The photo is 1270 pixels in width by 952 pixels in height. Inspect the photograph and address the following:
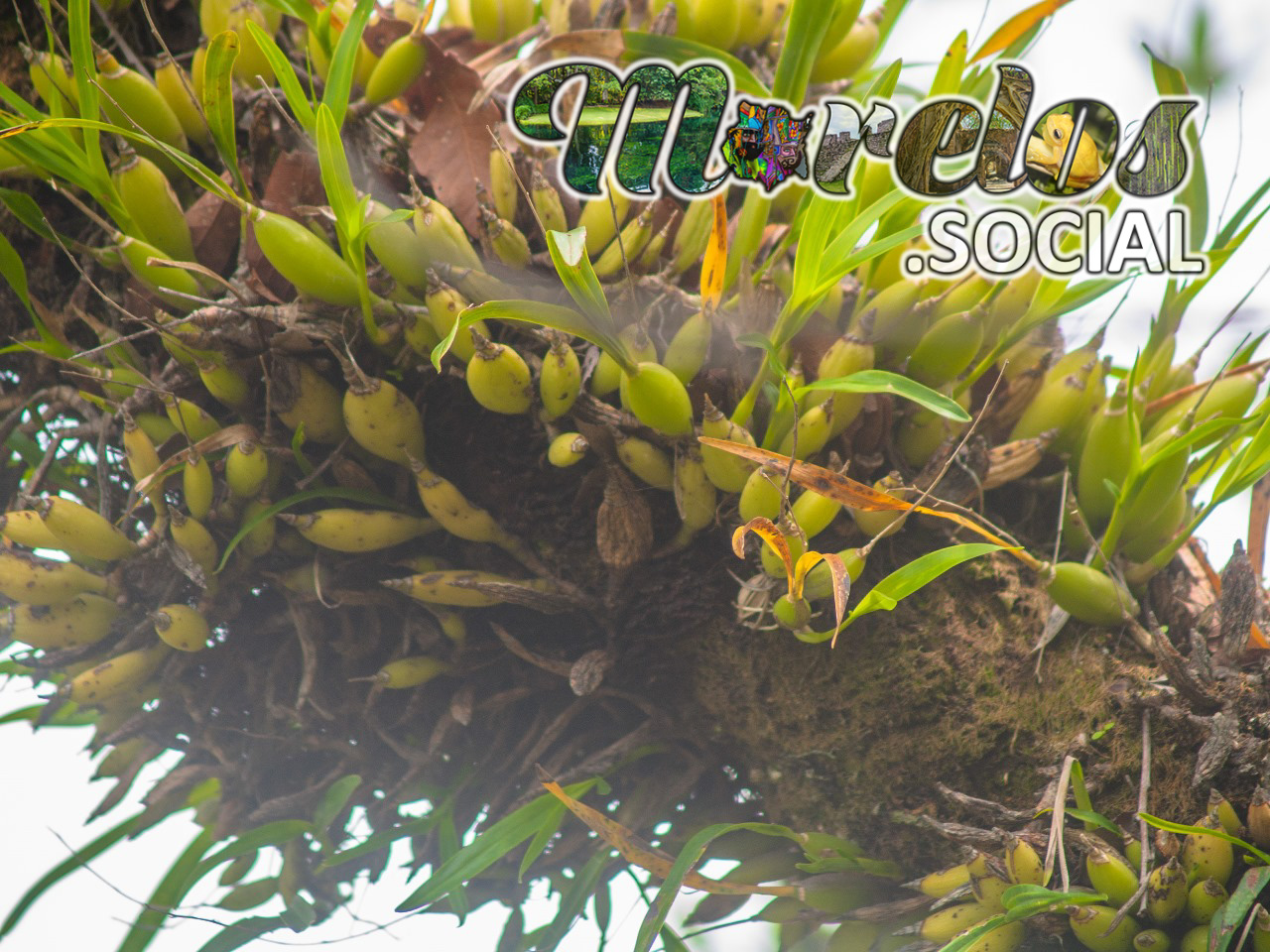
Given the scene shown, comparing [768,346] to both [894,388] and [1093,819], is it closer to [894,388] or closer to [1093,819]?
[894,388]

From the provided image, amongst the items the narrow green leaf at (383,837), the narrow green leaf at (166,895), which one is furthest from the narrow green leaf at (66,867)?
the narrow green leaf at (383,837)

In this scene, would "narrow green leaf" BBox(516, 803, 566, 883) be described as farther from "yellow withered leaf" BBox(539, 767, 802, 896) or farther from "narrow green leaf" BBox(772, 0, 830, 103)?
"narrow green leaf" BBox(772, 0, 830, 103)

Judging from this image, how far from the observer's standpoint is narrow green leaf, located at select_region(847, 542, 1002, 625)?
45cm

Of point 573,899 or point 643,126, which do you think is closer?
point 643,126

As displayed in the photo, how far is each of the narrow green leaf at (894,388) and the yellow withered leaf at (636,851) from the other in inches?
11.6

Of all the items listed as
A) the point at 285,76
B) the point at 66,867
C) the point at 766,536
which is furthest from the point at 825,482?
the point at 66,867

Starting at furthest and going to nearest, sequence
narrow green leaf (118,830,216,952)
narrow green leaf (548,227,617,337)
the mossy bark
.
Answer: narrow green leaf (118,830,216,952)
the mossy bark
narrow green leaf (548,227,617,337)

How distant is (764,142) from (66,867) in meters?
0.72

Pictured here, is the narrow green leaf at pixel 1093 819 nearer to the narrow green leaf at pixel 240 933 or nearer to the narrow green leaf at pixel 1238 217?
the narrow green leaf at pixel 1238 217

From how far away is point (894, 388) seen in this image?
0.44 metres

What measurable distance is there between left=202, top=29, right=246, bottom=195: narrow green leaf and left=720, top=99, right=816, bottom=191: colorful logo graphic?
11.8 inches

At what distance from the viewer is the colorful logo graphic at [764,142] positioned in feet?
1.75

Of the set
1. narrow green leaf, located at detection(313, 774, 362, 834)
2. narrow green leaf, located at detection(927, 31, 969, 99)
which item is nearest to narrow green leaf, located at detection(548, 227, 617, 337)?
narrow green leaf, located at detection(927, 31, 969, 99)

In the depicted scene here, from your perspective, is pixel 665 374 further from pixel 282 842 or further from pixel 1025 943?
pixel 282 842
